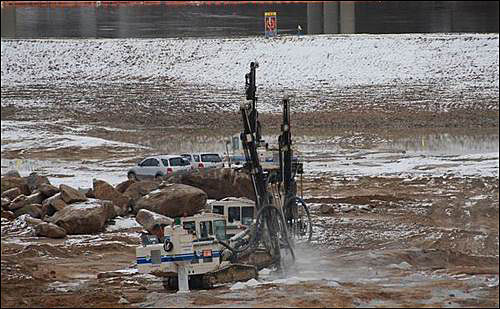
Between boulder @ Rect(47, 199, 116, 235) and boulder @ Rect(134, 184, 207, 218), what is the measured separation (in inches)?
47.3

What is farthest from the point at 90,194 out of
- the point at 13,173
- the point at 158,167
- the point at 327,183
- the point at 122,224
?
the point at 327,183

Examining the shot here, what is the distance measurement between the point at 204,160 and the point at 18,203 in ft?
16.8

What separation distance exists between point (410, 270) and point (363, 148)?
11.3 meters

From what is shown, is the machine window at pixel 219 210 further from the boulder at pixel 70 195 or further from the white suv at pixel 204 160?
the white suv at pixel 204 160

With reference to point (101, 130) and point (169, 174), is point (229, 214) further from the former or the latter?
point (101, 130)

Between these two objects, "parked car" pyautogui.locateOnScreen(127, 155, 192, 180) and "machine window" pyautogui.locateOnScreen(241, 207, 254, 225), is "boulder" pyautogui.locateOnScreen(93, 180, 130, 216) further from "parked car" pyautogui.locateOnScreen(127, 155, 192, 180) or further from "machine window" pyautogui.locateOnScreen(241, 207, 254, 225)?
"machine window" pyautogui.locateOnScreen(241, 207, 254, 225)

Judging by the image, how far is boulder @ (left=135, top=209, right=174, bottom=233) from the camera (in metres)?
25.7

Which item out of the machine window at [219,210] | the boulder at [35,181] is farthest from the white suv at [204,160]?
the machine window at [219,210]

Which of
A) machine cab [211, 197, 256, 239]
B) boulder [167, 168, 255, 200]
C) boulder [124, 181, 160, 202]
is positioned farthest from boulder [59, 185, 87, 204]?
machine cab [211, 197, 256, 239]

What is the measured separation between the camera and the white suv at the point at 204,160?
31.0 m

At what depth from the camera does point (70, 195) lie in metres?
27.6

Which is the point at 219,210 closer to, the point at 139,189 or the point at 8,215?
the point at 139,189

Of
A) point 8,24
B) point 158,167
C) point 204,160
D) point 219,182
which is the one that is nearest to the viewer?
point 219,182

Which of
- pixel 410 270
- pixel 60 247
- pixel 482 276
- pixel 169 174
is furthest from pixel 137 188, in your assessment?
pixel 482 276
